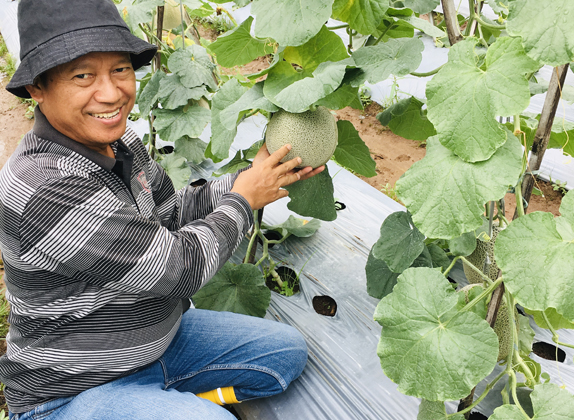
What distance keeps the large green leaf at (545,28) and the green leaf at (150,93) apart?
6.62 feet

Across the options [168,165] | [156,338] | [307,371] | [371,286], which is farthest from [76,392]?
[168,165]

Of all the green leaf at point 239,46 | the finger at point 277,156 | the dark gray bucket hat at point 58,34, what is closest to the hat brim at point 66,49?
the dark gray bucket hat at point 58,34

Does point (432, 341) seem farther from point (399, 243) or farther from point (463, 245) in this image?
point (399, 243)

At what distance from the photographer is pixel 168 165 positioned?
281 centimetres

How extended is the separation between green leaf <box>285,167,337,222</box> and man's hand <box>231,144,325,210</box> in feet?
0.64

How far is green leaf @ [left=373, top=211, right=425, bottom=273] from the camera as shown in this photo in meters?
1.75

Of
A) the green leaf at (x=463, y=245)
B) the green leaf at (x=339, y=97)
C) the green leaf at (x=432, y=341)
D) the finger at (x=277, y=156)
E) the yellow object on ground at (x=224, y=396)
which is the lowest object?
the yellow object on ground at (x=224, y=396)

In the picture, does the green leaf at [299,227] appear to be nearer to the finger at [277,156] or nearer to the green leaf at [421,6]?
the finger at [277,156]

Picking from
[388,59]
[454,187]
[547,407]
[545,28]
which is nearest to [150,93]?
[388,59]

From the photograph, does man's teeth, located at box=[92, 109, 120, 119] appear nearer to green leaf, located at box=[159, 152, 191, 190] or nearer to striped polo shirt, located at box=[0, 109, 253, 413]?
striped polo shirt, located at box=[0, 109, 253, 413]

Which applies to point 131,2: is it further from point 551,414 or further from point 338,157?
point 551,414

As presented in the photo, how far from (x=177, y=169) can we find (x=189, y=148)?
0.45 ft

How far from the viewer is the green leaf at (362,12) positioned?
1281mm

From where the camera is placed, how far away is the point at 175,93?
2.49 m
